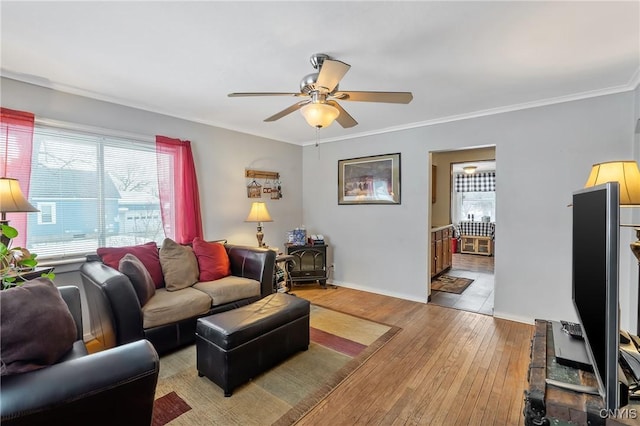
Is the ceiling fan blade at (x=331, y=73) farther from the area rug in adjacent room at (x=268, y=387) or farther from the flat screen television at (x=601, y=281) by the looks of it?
the area rug in adjacent room at (x=268, y=387)

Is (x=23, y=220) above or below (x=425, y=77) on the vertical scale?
below

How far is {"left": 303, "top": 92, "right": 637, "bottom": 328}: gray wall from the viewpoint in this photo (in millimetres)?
2889

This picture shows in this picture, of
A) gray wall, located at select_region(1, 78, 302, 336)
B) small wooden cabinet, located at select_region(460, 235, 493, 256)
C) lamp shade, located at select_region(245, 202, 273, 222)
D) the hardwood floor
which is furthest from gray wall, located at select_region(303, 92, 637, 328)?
small wooden cabinet, located at select_region(460, 235, 493, 256)

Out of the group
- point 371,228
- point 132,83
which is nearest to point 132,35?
point 132,83

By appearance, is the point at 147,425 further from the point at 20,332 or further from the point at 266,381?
the point at 266,381

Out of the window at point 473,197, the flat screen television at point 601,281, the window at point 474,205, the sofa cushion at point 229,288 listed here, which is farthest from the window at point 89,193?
the window at point 474,205

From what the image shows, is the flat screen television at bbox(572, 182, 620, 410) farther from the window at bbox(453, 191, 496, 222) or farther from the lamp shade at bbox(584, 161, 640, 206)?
the window at bbox(453, 191, 496, 222)

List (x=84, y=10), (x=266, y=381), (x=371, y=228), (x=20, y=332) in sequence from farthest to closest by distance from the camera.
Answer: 1. (x=371, y=228)
2. (x=266, y=381)
3. (x=84, y=10)
4. (x=20, y=332)

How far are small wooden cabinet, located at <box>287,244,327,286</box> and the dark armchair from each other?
10.9 ft

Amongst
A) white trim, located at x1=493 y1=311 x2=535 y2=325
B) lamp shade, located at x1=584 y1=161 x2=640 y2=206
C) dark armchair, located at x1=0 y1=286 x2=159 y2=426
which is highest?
lamp shade, located at x1=584 y1=161 x2=640 y2=206

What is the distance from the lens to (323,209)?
5039mm

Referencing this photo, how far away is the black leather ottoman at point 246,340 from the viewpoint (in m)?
2.03

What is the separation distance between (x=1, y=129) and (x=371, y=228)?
4.06 meters

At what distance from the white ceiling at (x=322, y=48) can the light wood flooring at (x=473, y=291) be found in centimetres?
248
